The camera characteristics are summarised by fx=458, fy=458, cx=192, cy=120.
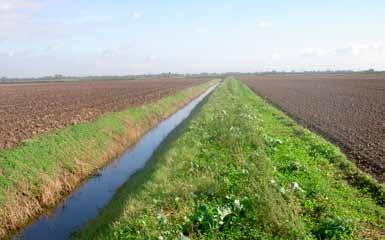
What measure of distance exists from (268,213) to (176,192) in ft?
9.53

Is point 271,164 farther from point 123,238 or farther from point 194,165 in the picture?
point 123,238

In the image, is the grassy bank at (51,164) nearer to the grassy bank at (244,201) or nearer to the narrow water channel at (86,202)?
the narrow water channel at (86,202)

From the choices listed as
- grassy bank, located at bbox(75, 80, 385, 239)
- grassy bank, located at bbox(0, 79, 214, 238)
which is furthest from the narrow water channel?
grassy bank, located at bbox(75, 80, 385, 239)

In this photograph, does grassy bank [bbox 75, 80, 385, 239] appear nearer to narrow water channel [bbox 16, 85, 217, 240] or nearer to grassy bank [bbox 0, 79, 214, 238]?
narrow water channel [bbox 16, 85, 217, 240]

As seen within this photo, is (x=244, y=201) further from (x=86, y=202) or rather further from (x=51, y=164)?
(x=51, y=164)

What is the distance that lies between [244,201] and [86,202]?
734 centimetres

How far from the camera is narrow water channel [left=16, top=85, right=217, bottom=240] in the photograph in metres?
13.3

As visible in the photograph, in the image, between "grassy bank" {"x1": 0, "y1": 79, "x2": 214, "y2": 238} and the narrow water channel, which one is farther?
"grassy bank" {"x1": 0, "y1": 79, "x2": 214, "y2": 238}

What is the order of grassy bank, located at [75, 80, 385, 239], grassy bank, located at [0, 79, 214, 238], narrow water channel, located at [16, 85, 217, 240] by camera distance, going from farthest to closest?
grassy bank, located at [0, 79, 214, 238]
narrow water channel, located at [16, 85, 217, 240]
grassy bank, located at [75, 80, 385, 239]

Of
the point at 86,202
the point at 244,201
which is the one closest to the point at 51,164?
the point at 86,202

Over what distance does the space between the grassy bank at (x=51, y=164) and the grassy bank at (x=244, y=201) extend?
8.16ft

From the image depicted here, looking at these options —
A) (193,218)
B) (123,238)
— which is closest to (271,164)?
(193,218)

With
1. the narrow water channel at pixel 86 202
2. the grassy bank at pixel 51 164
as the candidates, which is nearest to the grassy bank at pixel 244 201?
the narrow water channel at pixel 86 202

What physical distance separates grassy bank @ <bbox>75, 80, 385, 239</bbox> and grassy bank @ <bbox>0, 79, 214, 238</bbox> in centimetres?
249
